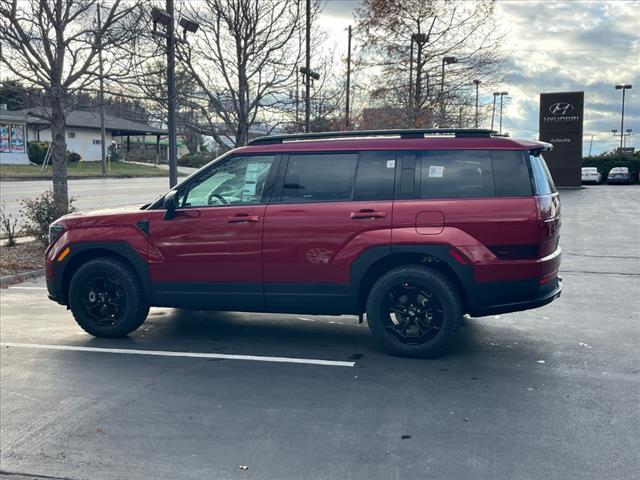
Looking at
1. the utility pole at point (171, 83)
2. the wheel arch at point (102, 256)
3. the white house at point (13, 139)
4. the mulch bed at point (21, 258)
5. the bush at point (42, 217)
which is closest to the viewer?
the wheel arch at point (102, 256)

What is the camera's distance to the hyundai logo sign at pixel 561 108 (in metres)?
36.0

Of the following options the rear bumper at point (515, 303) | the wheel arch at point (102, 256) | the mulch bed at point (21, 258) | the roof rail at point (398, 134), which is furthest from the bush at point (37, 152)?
the rear bumper at point (515, 303)

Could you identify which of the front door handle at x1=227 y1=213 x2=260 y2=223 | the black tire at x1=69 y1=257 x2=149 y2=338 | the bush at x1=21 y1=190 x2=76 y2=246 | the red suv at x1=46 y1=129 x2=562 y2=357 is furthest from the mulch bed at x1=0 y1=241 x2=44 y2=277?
the front door handle at x1=227 y1=213 x2=260 y2=223

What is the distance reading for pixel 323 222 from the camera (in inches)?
229

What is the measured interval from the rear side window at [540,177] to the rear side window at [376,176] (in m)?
1.20

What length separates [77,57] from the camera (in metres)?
12.4


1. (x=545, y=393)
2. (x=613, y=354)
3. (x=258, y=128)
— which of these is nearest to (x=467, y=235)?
(x=545, y=393)

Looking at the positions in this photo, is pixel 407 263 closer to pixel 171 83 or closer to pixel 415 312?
pixel 415 312

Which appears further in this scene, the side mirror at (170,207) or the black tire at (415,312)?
the side mirror at (170,207)

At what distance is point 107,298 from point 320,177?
251cm

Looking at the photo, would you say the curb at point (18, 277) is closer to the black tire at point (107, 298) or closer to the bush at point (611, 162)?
the black tire at point (107, 298)

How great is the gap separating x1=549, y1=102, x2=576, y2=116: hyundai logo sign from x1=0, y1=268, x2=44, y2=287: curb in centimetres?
3196

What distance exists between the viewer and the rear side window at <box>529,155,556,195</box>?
18.3 ft

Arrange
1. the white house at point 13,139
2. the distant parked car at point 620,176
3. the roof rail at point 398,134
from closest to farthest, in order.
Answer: the roof rail at point 398,134
the distant parked car at point 620,176
the white house at point 13,139
